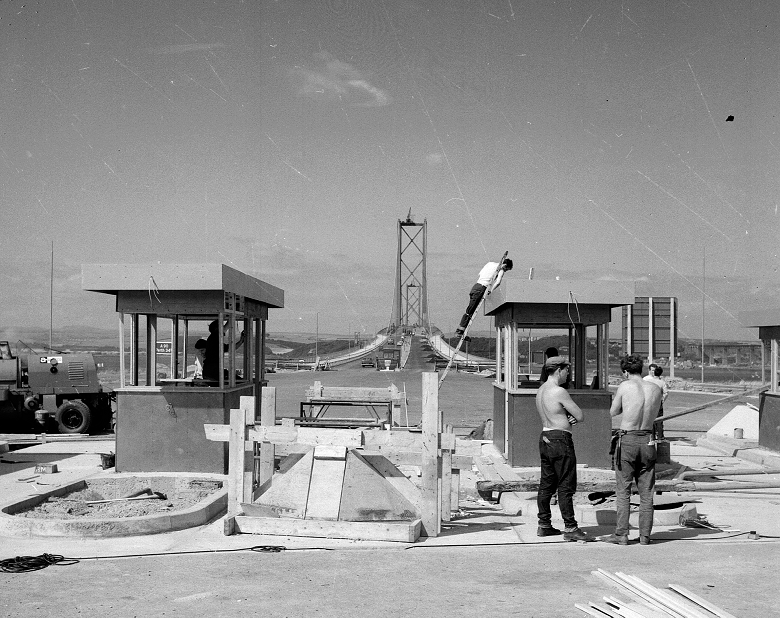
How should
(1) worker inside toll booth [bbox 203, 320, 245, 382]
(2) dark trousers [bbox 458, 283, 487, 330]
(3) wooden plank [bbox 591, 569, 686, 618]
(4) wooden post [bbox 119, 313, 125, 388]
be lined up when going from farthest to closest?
(2) dark trousers [bbox 458, 283, 487, 330], (1) worker inside toll booth [bbox 203, 320, 245, 382], (4) wooden post [bbox 119, 313, 125, 388], (3) wooden plank [bbox 591, 569, 686, 618]

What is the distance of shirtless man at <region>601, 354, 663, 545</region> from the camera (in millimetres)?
8375

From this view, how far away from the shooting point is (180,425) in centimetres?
1229

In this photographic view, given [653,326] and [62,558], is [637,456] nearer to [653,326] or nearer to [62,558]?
[62,558]

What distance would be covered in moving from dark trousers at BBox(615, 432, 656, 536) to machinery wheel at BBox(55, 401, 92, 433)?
561 inches

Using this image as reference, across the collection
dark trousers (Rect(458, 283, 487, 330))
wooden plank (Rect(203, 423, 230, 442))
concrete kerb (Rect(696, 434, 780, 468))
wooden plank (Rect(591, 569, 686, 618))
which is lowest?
concrete kerb (Rect(696, 434, 780, 468))

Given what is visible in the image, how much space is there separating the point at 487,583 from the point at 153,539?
340 centimetres

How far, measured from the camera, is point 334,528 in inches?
336

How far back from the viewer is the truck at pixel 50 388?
20125 mm

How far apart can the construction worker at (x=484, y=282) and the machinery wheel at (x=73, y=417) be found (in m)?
9.18

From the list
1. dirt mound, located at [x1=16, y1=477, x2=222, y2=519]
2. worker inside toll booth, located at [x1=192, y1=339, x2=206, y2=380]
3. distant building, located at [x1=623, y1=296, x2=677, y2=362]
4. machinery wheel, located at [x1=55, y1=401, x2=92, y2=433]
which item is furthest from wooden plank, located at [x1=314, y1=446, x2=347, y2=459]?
distant building, located at [x1=623, y1=296, x2=677, y2=362]

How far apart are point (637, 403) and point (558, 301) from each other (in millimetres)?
5149

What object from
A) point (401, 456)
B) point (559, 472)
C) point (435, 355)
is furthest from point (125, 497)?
point (435, 355)

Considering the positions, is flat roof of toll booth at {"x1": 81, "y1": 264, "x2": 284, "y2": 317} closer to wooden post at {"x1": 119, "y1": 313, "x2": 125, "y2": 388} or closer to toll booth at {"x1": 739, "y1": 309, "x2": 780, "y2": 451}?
wooden post at {"x1": 119, "y1": 313, "x2": 125, "y2": 388}

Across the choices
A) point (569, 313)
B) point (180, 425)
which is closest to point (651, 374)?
point (569, 313)
